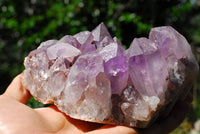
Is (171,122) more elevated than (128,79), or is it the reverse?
(128,79)

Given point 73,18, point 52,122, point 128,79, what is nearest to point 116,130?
point 128,79

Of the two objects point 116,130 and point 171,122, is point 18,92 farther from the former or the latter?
point 171,122

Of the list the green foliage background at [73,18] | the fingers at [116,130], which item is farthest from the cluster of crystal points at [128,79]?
the green foliage background at [73,18]

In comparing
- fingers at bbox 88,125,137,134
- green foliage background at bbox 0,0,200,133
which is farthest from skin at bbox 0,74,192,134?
green foliage background at bbox 0,0,200,133

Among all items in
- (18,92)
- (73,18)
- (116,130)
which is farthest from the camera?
(73,18)

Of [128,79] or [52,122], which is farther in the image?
[52,122]

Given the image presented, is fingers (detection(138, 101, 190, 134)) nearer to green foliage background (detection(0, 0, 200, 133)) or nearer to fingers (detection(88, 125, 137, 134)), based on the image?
fingers (detection(88, 125, 137, 134))

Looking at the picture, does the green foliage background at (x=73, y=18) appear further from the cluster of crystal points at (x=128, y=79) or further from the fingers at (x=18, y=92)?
the cluster of crystal points at (x=128, y=79)
